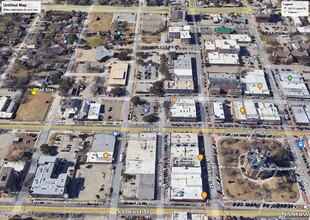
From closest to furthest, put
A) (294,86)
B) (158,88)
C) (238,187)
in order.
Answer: (238,187) → (158,88) → (294,86)

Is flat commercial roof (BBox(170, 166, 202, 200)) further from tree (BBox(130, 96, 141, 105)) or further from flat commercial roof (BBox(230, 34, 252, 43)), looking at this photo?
flat commercial roof (BBox(230, 34, 252, 43))

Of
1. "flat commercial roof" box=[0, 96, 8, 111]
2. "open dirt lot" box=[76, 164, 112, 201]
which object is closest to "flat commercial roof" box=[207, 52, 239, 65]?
"open dirt lot" box=[76, 164, 112, 201]

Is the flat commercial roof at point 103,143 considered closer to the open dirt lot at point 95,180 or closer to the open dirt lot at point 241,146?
the open dirt lot at point 95,180

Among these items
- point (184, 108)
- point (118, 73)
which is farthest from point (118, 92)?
point (184, 108)

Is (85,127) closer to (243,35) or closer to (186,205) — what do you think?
(186,205)

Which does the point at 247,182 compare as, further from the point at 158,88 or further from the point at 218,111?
the point at 158,88

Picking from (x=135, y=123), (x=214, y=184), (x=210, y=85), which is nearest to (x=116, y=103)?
(x=135, y=123)

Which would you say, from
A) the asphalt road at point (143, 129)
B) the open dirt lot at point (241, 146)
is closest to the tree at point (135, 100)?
the asphalt road at point (143, 129)
